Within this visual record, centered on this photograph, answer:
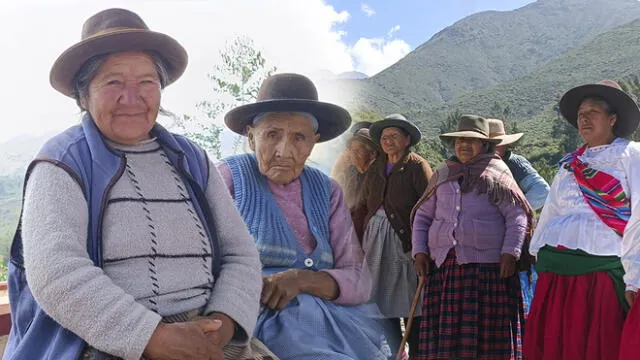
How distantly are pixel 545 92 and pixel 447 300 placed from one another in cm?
6249

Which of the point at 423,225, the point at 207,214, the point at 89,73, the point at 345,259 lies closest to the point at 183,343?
the point at 207,214

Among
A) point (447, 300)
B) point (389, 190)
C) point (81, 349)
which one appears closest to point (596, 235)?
point (447, 300)

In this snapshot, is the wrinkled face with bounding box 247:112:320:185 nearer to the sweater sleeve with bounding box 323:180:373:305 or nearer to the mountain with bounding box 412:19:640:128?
the sweater sleeve with bounding box 323:180:373:305

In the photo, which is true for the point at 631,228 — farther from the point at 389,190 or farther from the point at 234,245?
the point at 234,245

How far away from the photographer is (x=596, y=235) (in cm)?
325

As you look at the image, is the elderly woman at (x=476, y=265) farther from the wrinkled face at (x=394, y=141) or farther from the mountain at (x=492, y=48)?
the mountain at (x=492, y=48)

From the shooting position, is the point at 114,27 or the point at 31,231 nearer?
the point at 31,231

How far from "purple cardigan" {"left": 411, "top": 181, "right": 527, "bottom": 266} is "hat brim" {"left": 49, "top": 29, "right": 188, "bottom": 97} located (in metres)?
2.67

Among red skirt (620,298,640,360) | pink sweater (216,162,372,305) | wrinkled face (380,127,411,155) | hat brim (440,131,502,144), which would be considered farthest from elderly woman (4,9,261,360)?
wrinkled face (380,127,411,155)

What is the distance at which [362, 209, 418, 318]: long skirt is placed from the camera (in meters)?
4.20

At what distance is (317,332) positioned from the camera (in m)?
1.90

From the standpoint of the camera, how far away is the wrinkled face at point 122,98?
1.55 meters

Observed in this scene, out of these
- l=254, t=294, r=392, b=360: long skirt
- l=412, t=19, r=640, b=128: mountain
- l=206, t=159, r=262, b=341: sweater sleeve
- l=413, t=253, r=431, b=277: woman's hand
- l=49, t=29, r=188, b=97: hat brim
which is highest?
l=412, t=19, r=640, b=128: mountain

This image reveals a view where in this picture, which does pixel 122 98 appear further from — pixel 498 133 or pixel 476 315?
pixel 498 133
